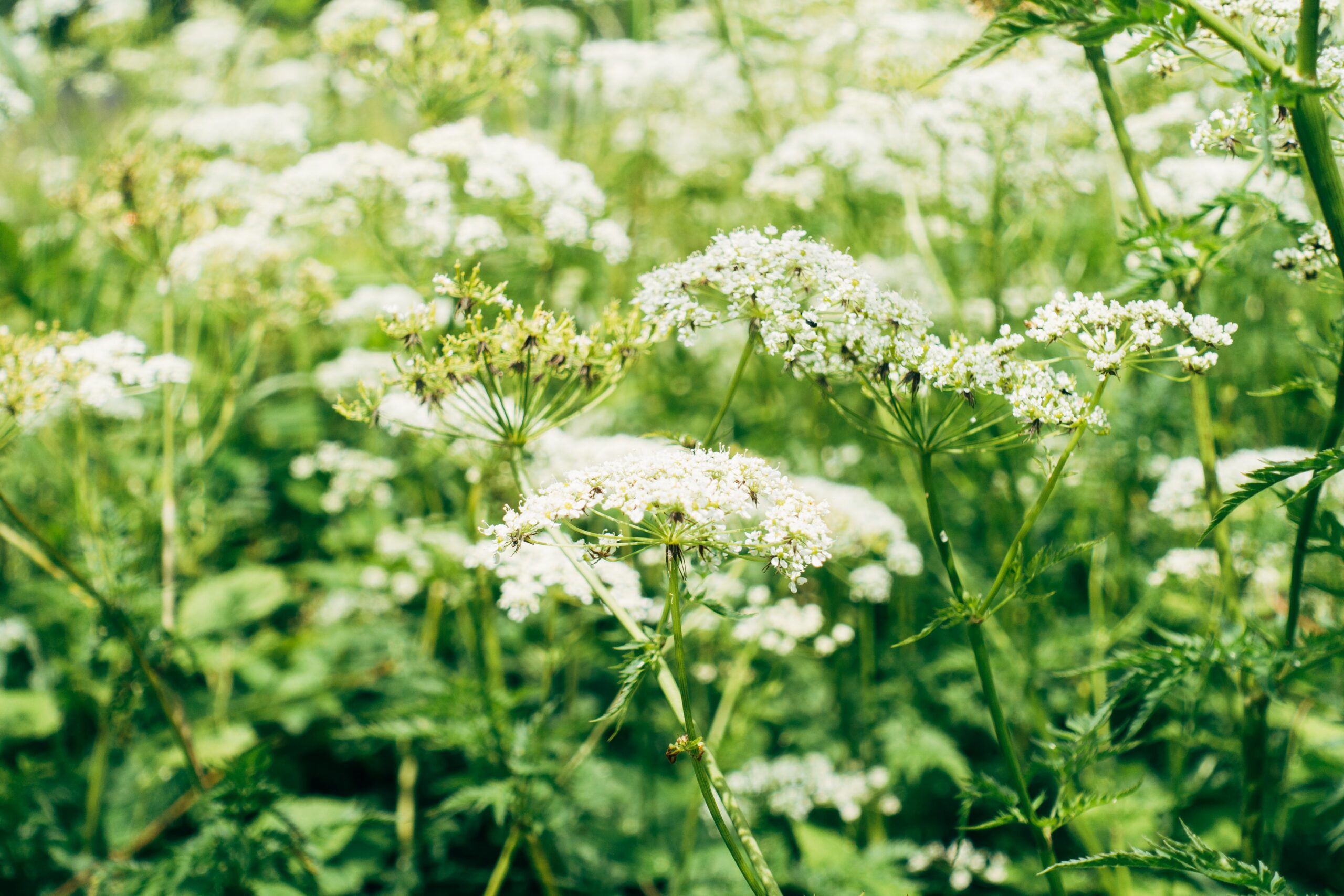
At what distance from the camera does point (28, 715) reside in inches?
183

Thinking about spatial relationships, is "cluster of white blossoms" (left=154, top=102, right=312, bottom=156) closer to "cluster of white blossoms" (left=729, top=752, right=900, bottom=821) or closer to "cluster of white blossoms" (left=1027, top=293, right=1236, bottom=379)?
"cluster of white blossoms" (left=729, top=752, right=900, bottom=821)

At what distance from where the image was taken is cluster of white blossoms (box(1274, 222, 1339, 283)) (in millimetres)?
2520

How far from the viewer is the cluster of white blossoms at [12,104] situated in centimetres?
493

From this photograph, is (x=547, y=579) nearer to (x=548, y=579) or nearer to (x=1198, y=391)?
(x=548, y=579)

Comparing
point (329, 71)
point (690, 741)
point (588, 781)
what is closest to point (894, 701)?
point (588, 781)

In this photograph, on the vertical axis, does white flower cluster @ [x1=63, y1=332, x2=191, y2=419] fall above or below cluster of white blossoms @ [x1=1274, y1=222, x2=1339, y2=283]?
below

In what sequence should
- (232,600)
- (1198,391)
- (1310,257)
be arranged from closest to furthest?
(1310,257), (1198,391), (232,600)

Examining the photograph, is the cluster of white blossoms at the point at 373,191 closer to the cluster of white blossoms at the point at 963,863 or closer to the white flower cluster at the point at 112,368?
the white flower cluster at the point at 112,368

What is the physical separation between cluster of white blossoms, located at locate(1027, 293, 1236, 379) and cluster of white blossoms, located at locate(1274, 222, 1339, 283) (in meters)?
0.49

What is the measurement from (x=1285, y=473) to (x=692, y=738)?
1.59 m

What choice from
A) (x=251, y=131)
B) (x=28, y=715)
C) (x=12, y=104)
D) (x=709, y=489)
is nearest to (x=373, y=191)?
(x=251, y=131)

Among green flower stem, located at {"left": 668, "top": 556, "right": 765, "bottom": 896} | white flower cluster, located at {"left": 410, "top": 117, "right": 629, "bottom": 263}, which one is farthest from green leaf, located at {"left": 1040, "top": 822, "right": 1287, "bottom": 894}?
white flower cluster, located at {"left": 410, "top": 117, "right": 629, "bottom": 263}

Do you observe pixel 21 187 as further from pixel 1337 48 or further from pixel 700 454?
pixel 1337 48

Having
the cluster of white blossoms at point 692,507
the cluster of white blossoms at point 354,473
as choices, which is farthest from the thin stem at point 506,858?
Result: the cluster of white blossoms at point 354,473
